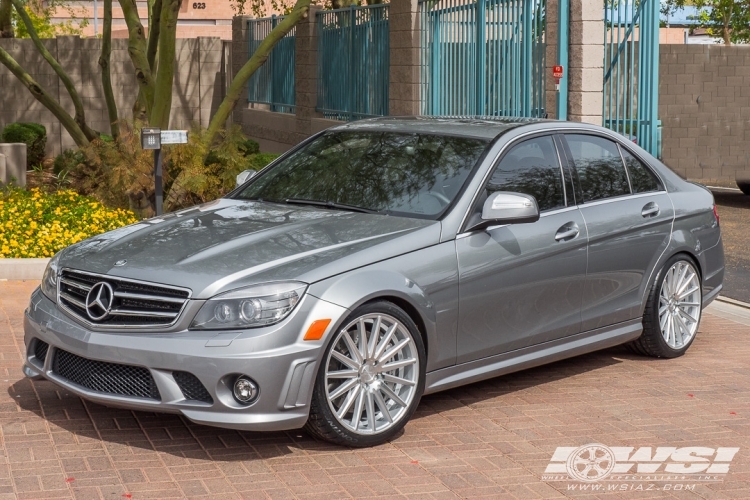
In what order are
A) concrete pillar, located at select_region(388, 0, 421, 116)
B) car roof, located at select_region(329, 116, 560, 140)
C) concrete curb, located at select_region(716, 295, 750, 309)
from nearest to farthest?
car roof, located at select_region(329, 116, 560, 140), concrete curb, located at select_region(716, 295, 750, 309), concrete pillar, located at select_region(388, 0, 421, 116)

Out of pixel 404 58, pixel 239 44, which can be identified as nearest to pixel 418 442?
pixel 404 58

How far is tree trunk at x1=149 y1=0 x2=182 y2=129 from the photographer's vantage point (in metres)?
14.5

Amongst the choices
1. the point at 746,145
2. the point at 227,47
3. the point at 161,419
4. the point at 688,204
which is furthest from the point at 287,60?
the point at 161,419

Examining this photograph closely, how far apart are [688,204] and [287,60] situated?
54.8ft

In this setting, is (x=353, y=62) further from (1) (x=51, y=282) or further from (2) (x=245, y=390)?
(2) (x=245, y=390)

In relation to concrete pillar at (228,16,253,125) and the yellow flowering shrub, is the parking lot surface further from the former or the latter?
concrete pillar at (228,16,253,125)

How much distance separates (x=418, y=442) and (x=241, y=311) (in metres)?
1.22

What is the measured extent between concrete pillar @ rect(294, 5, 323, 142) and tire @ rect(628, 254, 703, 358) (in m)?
13.9

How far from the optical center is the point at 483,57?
15.6 metres

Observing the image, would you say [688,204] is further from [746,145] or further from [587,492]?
[746,145]

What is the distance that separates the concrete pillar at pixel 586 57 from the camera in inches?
551

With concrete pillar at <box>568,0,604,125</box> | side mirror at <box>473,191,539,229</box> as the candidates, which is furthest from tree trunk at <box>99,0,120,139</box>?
side mirror at <box>473,191,539,229</box>

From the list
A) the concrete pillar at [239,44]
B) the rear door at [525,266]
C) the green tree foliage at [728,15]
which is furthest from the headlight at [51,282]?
the green tree foliage at [728,15]

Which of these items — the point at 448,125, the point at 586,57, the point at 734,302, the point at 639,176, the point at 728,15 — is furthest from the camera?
the point at 728,15
